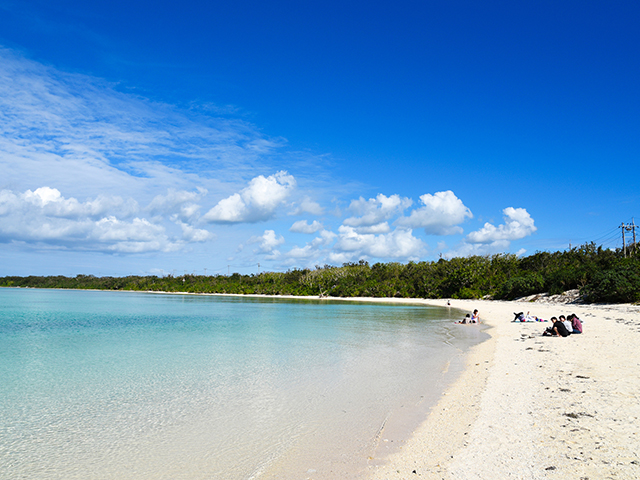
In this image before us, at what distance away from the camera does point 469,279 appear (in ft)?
219

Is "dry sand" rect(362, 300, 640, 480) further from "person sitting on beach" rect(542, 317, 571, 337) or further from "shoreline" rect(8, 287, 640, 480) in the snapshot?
"person sitting on beach" rect(542, 317, 571, 337)

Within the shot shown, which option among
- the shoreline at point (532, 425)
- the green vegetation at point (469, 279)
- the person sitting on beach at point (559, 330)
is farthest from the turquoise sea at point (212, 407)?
the green vegetation at point (469, 279)

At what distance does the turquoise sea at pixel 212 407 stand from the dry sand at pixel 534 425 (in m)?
0.61

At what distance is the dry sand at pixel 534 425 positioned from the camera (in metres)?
5.20

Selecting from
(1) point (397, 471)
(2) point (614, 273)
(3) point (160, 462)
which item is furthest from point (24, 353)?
(2) point (614, 273)

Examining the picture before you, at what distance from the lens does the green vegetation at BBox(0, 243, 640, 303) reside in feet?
121

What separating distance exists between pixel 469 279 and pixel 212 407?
Result: 209 ft

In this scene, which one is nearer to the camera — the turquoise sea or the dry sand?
the dry sand

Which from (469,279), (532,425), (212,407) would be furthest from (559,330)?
(469,279)

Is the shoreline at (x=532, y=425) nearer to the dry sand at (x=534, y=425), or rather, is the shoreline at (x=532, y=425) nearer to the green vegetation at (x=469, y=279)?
the dry sand at (x=534, y=425)

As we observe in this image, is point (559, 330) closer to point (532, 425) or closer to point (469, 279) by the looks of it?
point (532, 425)

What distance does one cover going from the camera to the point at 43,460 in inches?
253

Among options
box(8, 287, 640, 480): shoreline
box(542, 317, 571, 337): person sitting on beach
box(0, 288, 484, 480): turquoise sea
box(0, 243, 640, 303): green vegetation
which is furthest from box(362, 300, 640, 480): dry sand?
box(0, 243, 640, 303): green vegetation

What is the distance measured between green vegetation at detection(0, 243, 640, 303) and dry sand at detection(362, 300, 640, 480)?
28499mm
